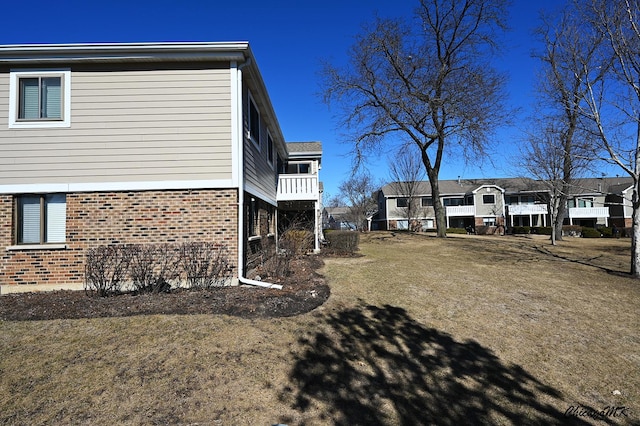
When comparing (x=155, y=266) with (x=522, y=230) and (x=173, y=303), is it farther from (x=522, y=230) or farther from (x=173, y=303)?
(x=522, y=230)

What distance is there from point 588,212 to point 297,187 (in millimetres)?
43595

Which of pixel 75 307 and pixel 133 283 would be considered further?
pixel 133 283

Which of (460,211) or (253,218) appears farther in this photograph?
(460,211)

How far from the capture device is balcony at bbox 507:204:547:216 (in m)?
41.8

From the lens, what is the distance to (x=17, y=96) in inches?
306

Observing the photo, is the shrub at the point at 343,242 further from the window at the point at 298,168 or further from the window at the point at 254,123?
the window at the point at 254,123

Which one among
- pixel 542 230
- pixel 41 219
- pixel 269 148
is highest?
pixel 269 148

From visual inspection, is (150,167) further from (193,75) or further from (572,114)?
(572,114)

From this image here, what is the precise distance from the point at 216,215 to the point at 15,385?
Result: 4.54 metres

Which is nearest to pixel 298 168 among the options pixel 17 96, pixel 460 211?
pixel 17 96

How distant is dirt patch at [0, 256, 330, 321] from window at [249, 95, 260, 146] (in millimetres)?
4435

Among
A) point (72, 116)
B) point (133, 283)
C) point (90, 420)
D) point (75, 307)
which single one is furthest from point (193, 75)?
point (90, 420)

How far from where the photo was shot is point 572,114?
41.1 feet

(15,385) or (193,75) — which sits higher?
(193,75)
